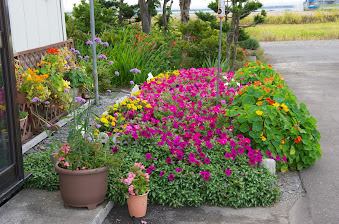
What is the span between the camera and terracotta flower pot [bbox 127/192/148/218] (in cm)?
344

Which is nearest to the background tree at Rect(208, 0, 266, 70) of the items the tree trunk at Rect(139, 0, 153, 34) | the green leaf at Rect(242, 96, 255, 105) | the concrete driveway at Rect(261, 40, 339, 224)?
the concrete driveway at Rect(261, 40, 339, 224)

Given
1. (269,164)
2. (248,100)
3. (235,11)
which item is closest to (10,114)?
(269,164)

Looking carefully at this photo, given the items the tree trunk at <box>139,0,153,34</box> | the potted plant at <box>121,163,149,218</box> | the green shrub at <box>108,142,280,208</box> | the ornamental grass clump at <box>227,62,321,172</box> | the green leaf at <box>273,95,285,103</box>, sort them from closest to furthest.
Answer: the potted plant at <box>121,163,149,218</box> < the green shrub at <box>108,142,280,208</box> < the ornamental grass clump at <box>227,62,321,172</box> < the green leaf at <box>273,95,285,103</box> < the tree trunk at <box>139,0,153,34</box>

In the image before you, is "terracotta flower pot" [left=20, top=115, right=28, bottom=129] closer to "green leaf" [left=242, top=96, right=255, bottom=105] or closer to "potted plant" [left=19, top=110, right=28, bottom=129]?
"potted plant" [left=19, top=110, right=28, bottom=129]

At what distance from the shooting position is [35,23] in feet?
19.0

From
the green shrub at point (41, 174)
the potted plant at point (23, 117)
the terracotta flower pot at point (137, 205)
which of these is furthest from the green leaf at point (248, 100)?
the potted plant at point (23, 117)

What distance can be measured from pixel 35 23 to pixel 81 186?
335 centimetres

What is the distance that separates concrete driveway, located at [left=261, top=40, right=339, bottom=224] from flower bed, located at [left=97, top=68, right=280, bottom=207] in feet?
1.35

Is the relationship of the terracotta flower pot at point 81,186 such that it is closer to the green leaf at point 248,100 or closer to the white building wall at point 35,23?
the green leaf at point 248,100

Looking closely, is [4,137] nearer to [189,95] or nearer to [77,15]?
[189,95]

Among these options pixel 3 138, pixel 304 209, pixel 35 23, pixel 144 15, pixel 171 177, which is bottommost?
pixel 304 209

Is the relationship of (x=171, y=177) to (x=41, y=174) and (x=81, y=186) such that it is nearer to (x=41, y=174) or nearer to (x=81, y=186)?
(x=81, y=186)

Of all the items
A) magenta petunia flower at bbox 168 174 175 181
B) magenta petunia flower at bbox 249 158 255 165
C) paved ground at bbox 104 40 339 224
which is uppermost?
magenta petunia flower at bbox 249 158 255 165

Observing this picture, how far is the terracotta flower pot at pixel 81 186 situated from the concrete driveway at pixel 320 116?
170 centimetres
